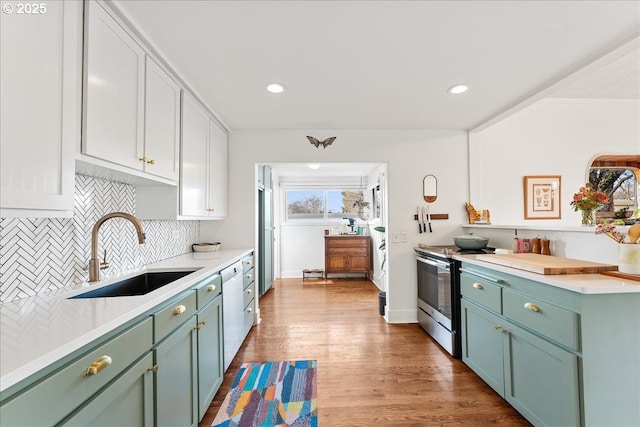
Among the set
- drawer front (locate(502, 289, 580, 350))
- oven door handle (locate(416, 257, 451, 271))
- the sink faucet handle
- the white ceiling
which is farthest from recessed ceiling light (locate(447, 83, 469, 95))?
the sink faucet handle

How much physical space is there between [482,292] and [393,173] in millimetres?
1778

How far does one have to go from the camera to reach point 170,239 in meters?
2.66

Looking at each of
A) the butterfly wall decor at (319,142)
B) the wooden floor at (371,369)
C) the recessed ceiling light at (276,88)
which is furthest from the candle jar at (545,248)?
the recessed ceiling light at (276,88)

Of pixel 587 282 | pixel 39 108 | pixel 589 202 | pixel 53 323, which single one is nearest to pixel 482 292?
pixel 587 282

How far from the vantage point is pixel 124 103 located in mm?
1530

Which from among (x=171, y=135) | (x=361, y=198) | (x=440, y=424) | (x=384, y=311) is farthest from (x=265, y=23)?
(x=361, y=198)

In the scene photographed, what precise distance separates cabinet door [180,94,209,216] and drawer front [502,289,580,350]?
244 cm

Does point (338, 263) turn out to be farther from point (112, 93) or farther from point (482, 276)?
point (112, 93)

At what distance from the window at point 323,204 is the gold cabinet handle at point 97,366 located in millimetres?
5405

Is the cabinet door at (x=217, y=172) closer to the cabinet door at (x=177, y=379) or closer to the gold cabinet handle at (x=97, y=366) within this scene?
the cabinet door at (x=177, y=379)

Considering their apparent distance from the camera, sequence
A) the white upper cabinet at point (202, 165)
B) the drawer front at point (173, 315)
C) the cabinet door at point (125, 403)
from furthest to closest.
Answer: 1. the white upper cabinet at point (202, 165)
2. the drawer front at point (173, 315)
3. the cabinet door at point (125, 403)

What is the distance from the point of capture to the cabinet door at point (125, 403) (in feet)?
2.79

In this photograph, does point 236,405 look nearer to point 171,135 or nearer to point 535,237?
point 171,135

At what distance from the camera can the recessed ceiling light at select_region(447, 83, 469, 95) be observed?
2.39m
